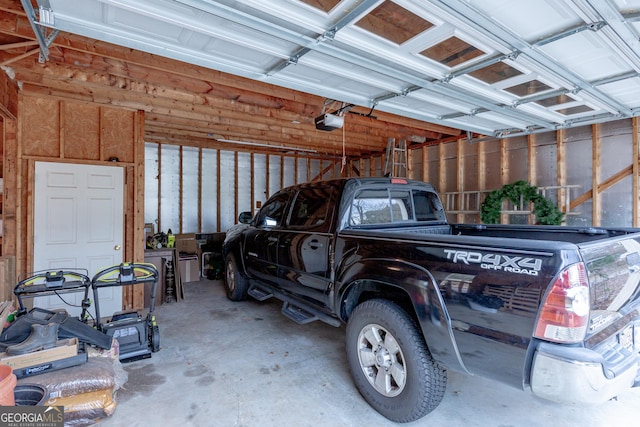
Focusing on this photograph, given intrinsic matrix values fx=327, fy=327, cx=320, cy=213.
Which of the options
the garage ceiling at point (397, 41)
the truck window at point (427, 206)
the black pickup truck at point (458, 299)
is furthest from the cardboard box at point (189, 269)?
the truck window at point (427, 206)

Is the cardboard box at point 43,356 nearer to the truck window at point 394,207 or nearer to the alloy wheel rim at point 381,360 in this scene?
the alloy wheel rim at point 381,360

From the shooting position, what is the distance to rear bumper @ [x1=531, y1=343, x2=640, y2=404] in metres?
1.46

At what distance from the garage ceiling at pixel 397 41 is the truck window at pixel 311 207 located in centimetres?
113

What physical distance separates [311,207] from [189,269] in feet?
14.5

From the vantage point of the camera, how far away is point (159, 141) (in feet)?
26.9

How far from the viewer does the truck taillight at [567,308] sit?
→ 148 centimetres

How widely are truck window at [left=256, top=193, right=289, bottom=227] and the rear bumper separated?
2841 millimetres

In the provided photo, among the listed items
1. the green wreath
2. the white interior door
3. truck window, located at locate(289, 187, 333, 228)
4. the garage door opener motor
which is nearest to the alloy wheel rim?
truck window, located at locate(289, 187, 333, 228)

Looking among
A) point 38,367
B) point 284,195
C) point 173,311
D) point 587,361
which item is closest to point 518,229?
point 587,361

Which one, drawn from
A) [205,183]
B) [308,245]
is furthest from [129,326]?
[205,183]

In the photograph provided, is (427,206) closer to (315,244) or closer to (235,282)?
(315,244)

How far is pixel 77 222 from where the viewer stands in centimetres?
447

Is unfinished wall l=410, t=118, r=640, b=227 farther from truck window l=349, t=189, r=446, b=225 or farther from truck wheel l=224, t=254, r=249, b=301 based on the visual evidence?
truck wheel l=224, t=254, r=249, b=301

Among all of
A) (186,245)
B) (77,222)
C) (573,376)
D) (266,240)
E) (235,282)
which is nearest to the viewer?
(573,376)
